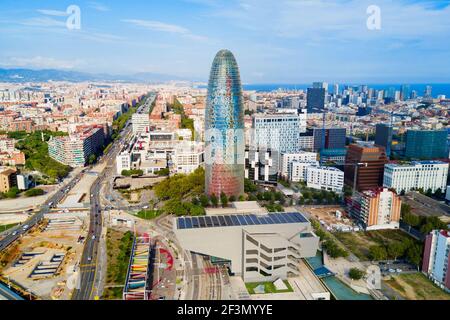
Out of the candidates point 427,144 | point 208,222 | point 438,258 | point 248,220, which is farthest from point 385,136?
point 208,222

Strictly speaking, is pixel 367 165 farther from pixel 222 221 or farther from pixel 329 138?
pixel 222 221

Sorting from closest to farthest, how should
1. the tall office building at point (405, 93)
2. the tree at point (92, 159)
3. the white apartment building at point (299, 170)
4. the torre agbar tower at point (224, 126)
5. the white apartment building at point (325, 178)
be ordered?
the torre agbar tower at point (224, 126) < the white apartment building at point (325, 178) < the white apartment building at point (299, 170) < the tree at point (92, 159) < the tall office building at point (405, 93)

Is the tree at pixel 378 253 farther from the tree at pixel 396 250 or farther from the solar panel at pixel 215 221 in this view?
the solar panel at pixel 215 221

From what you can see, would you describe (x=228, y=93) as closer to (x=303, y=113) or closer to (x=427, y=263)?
(x=427, y=263)

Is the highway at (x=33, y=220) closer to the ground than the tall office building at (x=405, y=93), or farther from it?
closer to the ground

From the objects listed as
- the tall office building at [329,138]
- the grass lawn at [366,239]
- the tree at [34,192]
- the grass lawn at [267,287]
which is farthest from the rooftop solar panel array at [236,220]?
the tall office building at [329,138]
